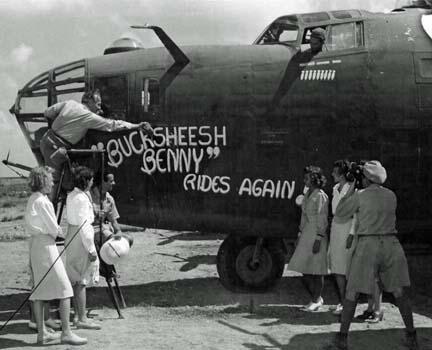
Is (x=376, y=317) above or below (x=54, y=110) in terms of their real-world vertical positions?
below

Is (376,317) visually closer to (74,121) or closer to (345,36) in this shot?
(345,36)

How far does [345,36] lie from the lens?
30.7ft

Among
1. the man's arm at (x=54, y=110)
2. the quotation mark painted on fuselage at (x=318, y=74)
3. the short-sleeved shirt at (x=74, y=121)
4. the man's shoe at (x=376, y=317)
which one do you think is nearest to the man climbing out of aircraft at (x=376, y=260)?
the man's shoe at (x=376, y=317)

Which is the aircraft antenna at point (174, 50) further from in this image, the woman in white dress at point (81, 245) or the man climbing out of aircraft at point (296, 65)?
the woman in white dress at point (81, 245)

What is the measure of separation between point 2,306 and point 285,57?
Result: 18.7 feet

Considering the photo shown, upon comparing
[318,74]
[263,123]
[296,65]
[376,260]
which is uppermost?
[296,65]

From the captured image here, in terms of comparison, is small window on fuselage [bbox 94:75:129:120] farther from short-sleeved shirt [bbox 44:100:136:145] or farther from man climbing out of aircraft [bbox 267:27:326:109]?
man climbing out of aircraft [bbox 267:27:326:109]

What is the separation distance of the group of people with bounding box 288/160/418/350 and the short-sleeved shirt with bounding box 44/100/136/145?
9.42 feet

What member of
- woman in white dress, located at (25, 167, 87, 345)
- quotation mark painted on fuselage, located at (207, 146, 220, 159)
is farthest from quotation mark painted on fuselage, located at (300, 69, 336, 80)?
woman in white dress, located at (25, 167, 87, 345)

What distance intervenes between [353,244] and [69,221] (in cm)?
336

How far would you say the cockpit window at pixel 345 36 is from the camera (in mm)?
9266

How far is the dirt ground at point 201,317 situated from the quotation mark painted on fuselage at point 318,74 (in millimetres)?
3354

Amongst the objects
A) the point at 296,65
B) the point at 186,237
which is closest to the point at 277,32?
the point at 296,65

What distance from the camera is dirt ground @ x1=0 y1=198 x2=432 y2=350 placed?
7164 mm
